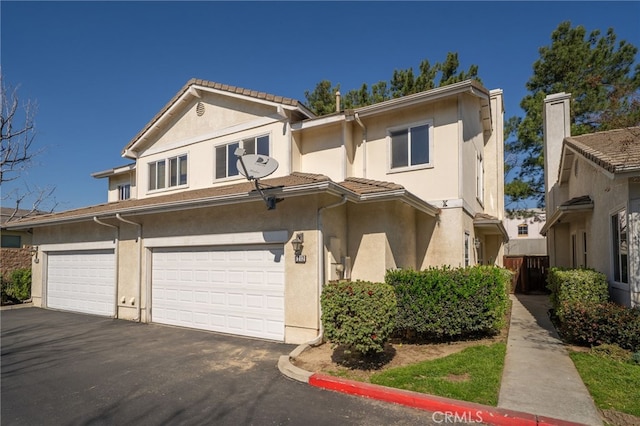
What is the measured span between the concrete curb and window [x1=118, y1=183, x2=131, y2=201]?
16125 mm

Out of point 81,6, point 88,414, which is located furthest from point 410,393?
point 81,6

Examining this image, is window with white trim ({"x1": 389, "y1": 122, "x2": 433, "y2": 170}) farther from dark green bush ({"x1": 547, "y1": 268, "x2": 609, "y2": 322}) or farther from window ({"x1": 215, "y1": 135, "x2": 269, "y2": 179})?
dark green bush ({"x1": 547, "y1": 268, "x2": 609, "y2": 322})

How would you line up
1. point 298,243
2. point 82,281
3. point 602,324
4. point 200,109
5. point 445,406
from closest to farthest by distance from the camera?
1. point 445,406
2. point 602,324
3. point 298,243
4. point 82,281
5. point 200,109

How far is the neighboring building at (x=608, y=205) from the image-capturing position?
7.29 meters

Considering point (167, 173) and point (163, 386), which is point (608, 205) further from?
point (167, 173)

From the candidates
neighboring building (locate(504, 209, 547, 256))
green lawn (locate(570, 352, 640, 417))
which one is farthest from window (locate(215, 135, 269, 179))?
neighboring building (locate(504, 209, 547, 256))

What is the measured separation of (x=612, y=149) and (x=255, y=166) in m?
8.68

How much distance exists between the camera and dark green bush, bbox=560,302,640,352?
21.8ft

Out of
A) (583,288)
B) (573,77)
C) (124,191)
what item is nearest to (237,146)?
(124,191)

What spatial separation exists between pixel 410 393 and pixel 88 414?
4377 millimetres

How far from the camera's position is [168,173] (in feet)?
45.6

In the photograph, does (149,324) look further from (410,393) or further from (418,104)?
→ (418,104)

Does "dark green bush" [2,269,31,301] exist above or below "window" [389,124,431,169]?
below

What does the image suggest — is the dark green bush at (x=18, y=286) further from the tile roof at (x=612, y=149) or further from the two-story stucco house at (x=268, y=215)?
the tile roof at (x=612, y=149)
